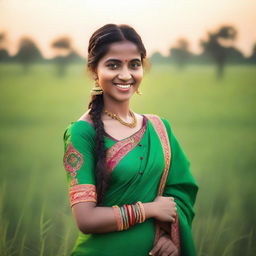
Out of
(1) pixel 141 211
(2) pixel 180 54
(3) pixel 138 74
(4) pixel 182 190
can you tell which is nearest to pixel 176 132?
(2) pixel 180 54

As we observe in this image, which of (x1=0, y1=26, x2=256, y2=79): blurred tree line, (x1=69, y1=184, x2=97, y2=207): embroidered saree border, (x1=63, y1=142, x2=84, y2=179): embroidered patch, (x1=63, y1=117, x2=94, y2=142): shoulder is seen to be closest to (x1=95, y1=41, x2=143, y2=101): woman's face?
(x1=63, y1=117, x2=94, y2=142): shoulder

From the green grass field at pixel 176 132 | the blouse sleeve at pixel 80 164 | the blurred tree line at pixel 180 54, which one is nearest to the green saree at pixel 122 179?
the blouse sleeve at pixel 80 164

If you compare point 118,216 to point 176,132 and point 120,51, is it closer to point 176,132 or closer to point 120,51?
point 120,51

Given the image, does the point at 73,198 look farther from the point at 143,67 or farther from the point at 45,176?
the point at 45,176

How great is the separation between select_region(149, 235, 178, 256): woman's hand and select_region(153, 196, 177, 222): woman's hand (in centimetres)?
10

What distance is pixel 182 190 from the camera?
6.19 feet

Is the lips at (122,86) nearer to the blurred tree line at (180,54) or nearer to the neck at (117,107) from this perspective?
the neck at (117,107)

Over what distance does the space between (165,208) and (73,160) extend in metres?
0.43

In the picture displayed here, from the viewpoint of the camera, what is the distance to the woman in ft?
5.39

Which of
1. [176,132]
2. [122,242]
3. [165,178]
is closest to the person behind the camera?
[122,242]

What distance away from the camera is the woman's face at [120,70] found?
172 centimetres

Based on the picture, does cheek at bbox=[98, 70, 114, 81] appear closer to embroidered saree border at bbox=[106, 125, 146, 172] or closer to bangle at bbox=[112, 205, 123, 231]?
embroidered saree border at bbox=[106, 125, 146, 172]

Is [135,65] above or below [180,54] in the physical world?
below

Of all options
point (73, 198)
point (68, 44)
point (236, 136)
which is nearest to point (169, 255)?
point (73, 198)
